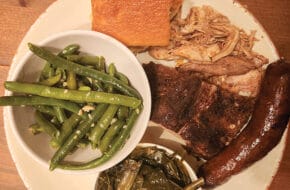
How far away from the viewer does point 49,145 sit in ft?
6.38

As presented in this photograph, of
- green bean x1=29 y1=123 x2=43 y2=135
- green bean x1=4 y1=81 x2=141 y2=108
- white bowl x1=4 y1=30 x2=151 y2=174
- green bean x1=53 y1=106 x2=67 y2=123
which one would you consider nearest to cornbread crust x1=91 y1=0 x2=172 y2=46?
white bowl x1=4 y1=30 x2=151 y2=174

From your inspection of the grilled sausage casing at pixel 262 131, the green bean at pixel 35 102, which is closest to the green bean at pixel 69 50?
the green bean at pixel 35 102

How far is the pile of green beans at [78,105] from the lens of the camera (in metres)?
1.83

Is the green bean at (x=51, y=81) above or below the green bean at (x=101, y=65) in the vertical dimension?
below

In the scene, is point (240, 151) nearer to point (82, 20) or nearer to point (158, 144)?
point (158, 144)

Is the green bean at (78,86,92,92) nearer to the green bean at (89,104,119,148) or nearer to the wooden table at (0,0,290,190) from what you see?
the green bean at (89,104,119,148)

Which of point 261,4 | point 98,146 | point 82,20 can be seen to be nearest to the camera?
point 98,146

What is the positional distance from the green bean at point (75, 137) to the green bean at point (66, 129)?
0.02 m

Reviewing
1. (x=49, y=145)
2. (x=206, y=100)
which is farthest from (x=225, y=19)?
(x=49, y=145)

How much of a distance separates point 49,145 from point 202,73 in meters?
Result: 0.95

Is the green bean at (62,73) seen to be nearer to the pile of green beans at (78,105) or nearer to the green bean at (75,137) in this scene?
the pile of green beans at (78,105)

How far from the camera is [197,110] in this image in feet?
7.06

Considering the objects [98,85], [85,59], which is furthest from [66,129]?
[85,59]

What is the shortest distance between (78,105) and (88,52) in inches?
11.7
